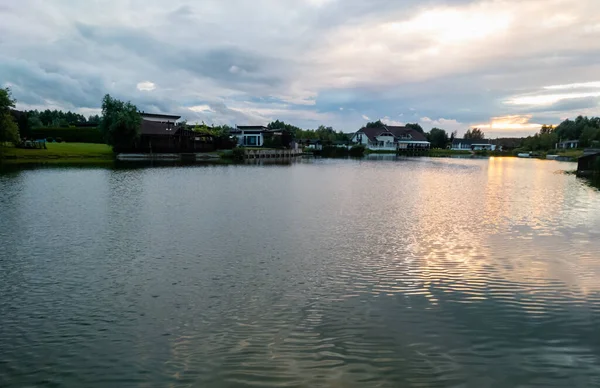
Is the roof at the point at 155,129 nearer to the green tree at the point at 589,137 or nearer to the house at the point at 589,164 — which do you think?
the house at the point at 589,164

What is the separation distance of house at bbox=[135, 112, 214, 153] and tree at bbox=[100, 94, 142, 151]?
2408 millimetres

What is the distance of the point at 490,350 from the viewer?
328 inches

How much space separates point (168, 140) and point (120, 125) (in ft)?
37.6

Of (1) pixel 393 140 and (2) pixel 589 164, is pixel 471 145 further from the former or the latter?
(2) pixel 589 164

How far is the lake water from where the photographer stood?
755 cm

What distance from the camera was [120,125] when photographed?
71750mm

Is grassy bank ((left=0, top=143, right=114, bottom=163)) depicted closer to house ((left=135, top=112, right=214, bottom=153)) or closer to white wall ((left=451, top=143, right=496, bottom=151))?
house ((left=135, top=112, right=214, bottom=153))

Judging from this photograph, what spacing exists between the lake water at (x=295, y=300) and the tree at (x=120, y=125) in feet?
174

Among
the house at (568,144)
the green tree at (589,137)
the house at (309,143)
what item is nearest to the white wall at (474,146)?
the house at (568,144)

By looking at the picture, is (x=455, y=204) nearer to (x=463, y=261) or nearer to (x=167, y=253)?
(x=463, y=261)

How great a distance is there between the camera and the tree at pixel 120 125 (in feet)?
237

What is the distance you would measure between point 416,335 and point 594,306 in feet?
17.7

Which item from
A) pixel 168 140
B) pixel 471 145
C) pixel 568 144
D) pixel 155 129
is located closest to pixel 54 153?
pixel 155 129

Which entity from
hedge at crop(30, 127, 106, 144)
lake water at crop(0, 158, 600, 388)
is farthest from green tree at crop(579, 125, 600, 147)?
hedge at crop(30, 127, 106, 144)
